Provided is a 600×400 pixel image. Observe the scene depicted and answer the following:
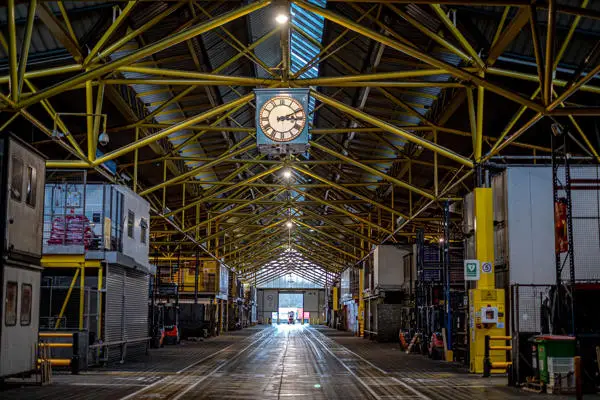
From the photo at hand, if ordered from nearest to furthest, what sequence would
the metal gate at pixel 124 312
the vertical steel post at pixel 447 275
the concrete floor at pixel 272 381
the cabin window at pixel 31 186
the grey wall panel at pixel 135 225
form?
the cabin window at pixel 31 186 → the concrete floor at pixel 272 381 → the metal gate at pixel 124 312 → the grey wall panel at pixel 135 225 → the vertical steel post at pixel 447 275

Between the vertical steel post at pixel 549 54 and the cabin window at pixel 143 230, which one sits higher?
the vertical steel post at pixel 549 54

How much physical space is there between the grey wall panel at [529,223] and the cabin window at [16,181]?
44.2 feet

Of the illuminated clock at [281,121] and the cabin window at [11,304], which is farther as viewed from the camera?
the illuminated clock at [281,121]

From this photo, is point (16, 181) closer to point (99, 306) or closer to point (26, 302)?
point (26, 302)

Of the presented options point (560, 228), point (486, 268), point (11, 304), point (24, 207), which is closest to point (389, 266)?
point (486, 268)

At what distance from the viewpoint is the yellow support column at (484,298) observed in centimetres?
2009

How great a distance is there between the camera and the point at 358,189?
41969 millimetres

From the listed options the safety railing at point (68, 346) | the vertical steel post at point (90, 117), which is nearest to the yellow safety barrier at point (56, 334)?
the safety railing at point (68, 346)

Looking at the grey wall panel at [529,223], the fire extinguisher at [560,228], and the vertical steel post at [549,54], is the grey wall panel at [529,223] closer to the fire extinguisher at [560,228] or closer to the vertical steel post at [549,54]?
the fire extinguisher at [560,228]

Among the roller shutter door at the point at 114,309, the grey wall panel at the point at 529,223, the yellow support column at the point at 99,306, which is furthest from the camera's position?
the roller shutter door at the point at 114,309

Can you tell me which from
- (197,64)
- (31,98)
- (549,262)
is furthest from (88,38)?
(549,262)

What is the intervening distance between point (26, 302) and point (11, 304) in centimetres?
79

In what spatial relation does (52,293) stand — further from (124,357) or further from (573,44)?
(573,44)

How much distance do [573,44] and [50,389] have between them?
15.6 m
